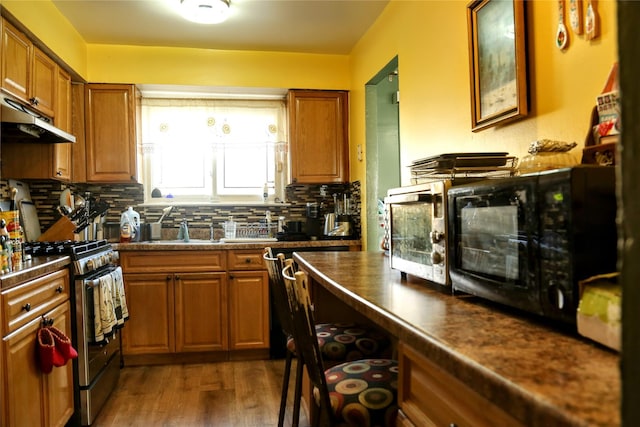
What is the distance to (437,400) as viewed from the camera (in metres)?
0.93

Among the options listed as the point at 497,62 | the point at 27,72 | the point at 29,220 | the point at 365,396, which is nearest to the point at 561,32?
the point at 497,62

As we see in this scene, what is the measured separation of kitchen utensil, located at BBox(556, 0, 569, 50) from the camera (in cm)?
133

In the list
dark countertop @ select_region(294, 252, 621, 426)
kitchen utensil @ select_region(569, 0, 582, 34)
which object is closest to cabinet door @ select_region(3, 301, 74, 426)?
dark countertop @ select_region(294, 252, 621, 426)

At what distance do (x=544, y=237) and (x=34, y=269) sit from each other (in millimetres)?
1962

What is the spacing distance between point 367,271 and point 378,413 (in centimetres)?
58

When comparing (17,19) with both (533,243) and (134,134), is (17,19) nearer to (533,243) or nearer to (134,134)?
(134,134)

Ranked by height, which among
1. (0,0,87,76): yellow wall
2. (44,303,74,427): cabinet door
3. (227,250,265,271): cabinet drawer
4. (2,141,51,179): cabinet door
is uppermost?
(0,0,87,76): yellow wall

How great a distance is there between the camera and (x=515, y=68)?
60.7 inches

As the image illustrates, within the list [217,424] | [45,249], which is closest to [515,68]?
[217,424]

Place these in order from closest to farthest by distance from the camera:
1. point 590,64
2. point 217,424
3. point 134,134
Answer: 1. point 590,64
2. point 217,424
3. point 134,134

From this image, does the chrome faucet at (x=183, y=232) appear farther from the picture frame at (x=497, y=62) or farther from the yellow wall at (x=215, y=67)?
the picture frame at (x=497, y=62)

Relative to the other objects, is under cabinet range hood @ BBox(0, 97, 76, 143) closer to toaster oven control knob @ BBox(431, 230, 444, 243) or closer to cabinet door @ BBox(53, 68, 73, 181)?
cabinet door @ BBox(53, 68, 73, 181)

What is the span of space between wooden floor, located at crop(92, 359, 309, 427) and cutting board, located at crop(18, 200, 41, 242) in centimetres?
116

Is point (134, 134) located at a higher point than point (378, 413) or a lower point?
higher
